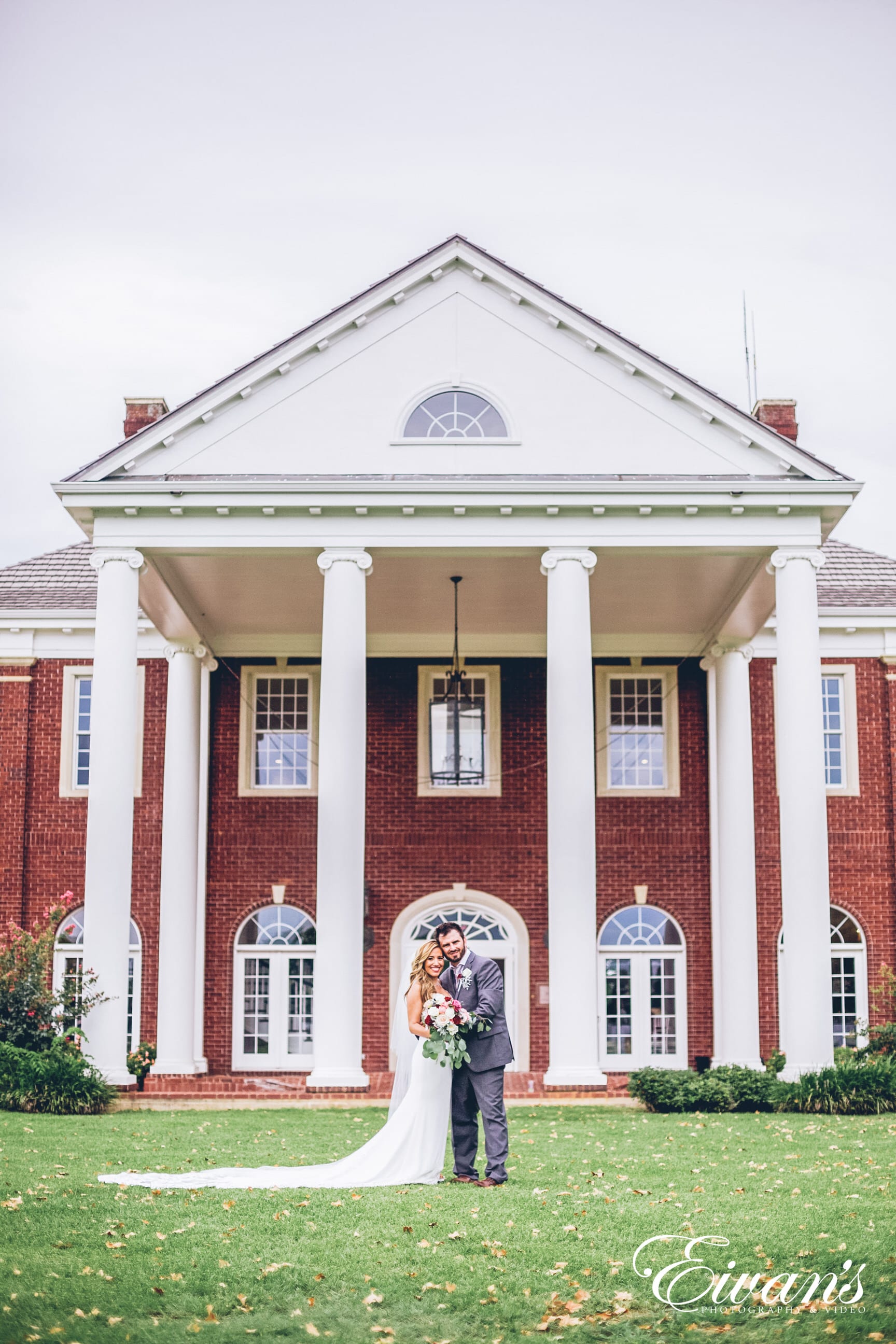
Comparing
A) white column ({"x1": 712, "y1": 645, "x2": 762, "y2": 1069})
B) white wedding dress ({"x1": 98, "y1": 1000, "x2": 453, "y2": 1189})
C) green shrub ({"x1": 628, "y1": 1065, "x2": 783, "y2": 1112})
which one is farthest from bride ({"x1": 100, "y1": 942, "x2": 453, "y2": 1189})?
white column ({"x1": 712, "y1": 645, "x2": 762, "y2": 1069})

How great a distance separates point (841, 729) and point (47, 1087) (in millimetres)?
15790

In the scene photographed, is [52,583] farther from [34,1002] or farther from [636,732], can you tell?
[636,732]

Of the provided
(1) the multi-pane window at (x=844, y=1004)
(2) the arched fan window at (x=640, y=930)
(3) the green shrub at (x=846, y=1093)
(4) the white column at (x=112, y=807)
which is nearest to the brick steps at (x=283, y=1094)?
Answer: (4) the white column at (x=112, y=807)

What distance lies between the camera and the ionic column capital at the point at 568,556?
68.3 ft

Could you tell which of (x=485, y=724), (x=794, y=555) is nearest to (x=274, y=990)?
(x=485, y=724)

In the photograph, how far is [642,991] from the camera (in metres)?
26.7

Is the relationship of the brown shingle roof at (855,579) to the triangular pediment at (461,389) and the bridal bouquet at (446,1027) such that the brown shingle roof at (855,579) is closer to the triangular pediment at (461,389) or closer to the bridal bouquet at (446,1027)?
the triangular pediment at (461,389)

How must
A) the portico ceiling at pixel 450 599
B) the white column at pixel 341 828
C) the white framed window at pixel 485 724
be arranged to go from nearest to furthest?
the white column at pixel 341 828 → the portico ceiling at pixel 450 599 → the white framed window at pixel 485 724

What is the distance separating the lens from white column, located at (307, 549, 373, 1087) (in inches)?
773

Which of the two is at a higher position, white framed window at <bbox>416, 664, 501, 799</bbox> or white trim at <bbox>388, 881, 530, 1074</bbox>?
white framed window at <bbox>416, 664, 501, 799</bbox>

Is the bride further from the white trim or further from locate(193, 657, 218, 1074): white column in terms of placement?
locate(193, 657, 218, 1074): white column

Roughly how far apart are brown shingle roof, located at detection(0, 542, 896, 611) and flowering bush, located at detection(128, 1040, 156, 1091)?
8.03m

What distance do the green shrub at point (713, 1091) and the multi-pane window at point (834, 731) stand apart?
9.99 meters

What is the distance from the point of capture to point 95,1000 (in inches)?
763
